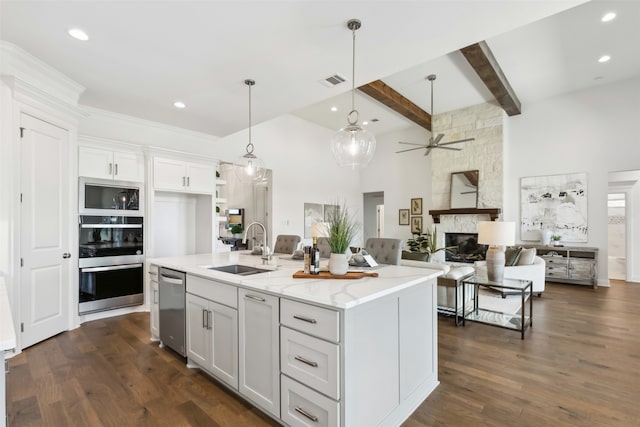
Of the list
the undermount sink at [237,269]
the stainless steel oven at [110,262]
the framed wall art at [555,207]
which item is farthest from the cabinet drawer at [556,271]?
the stainless steel oven at [110,262]

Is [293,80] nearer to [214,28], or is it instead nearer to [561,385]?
[214,28]

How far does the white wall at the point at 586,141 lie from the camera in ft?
18.4

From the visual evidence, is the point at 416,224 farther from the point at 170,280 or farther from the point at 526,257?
the point at 170,280

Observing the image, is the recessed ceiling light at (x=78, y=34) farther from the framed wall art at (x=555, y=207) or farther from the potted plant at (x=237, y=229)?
the framed wall art at (x=555, y=207)

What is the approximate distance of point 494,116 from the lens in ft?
20.8

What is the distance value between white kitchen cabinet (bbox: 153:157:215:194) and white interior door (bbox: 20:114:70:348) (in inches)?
42.6

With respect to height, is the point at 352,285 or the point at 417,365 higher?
the point at 352,285

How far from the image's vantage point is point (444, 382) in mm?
2354

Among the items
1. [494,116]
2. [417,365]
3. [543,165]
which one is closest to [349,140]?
[417,365]

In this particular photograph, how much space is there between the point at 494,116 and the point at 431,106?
1.32m

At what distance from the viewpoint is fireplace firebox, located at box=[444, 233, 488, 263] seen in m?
6.65

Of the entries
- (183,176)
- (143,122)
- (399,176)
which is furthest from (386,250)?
(399,176)

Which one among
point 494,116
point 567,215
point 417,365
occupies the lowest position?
point 417,365

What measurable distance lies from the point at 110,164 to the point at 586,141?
8.17 meters
